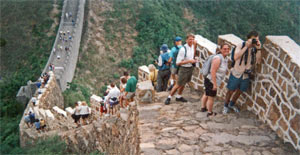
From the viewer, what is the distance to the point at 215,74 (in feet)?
17.3

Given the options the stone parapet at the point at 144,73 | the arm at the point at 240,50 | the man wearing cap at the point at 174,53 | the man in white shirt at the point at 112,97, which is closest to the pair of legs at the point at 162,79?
the man wearing cap at the point at 174,53

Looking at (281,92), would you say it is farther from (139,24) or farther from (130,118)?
(139,24)

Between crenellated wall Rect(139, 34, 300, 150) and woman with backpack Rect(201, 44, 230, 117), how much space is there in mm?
478

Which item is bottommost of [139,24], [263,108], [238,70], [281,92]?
[263,108]

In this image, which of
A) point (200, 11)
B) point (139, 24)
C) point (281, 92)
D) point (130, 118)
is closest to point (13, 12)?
point (139, 24)

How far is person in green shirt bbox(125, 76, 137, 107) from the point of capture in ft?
23.5

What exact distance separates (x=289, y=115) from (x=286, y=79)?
0.52 meters

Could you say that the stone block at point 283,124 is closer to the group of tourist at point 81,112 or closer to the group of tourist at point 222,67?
the group of tourist at point 222,67

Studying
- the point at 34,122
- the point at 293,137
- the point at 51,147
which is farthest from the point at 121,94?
the point at 34,122

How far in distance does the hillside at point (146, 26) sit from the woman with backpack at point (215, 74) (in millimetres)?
12353

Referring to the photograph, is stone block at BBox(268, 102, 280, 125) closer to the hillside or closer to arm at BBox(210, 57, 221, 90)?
arm at BBox(210, 57, 221, 90)

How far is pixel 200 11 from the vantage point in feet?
114

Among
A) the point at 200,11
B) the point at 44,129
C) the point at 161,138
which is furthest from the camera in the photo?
the point at 200,11

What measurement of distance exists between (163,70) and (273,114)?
3037mm
